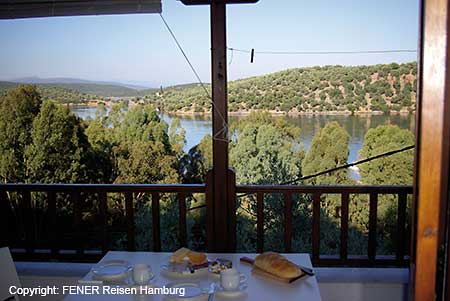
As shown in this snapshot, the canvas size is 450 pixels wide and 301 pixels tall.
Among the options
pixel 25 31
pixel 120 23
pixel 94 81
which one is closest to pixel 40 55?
pixel 25 31

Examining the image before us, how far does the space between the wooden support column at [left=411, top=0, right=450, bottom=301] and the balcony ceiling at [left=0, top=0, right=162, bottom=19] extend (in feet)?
8.23

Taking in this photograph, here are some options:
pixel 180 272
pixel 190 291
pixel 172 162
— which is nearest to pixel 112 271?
pixel 180 272

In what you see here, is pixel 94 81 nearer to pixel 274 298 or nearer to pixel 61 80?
pixel 61 80

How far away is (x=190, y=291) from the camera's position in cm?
168

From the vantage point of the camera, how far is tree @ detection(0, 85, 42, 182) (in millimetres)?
3758

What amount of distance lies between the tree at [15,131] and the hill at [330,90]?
150 centimetres

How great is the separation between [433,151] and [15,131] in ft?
12.6

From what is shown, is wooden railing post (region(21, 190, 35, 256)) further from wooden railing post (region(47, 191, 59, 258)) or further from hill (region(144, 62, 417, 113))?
hill (region(144, 62, 417, 113))

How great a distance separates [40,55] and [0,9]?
0.73 m

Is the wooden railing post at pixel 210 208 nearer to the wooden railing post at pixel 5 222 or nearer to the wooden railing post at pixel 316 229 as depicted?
the wooden railing post at pixel 316 229

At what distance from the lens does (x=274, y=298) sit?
1.64m

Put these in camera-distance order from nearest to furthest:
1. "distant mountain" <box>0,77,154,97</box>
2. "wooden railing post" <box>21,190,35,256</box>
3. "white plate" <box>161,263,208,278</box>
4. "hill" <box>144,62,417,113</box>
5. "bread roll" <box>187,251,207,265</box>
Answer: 1. "white plate" <box>161,263,208,278</box>
2. "bread roll" <box>187,251,207,265</box>
3. "wooden railing post" <box>21,190,35,256</box>
4. "hill" <box>144,62,417,113</box>
5. "distant mountain" <box>0,77,154,97</box>

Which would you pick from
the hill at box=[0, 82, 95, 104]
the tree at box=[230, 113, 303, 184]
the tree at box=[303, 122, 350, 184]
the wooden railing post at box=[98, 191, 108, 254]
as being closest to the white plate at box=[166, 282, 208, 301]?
the wooden railing post at box=[98, 191, 108, 254]

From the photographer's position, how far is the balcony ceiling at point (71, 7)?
2.88 metres
